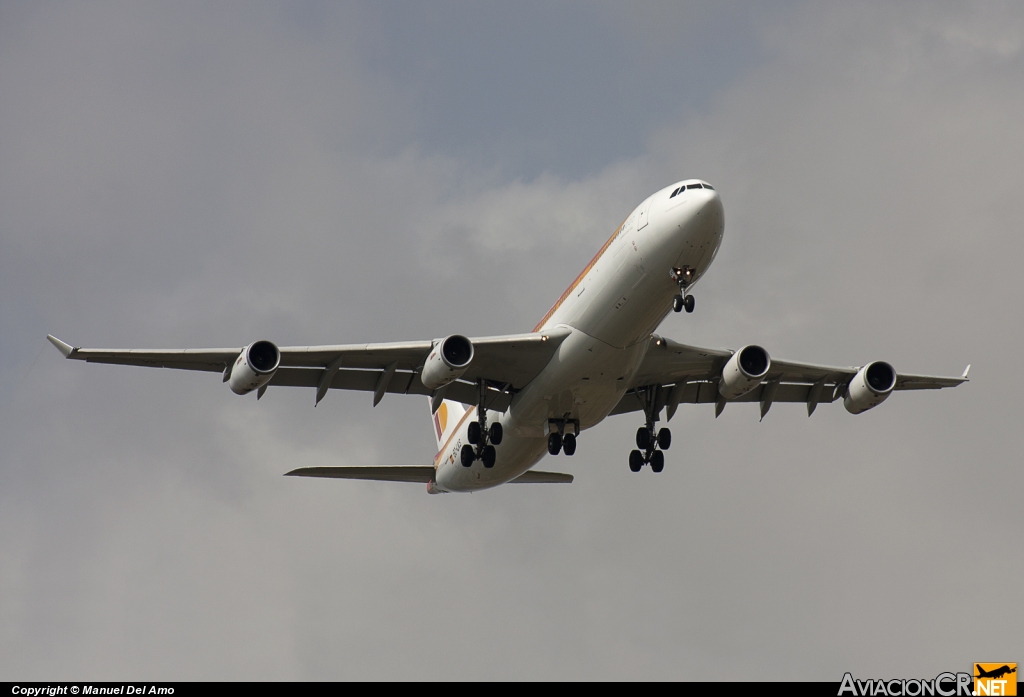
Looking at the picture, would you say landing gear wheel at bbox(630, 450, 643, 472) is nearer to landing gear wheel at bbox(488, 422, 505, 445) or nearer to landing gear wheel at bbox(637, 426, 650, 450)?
landing gear wheel at bbox(637, 426, 650, 450)

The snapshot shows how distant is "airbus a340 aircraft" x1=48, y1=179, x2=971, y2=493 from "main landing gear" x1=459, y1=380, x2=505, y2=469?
0.04 metres

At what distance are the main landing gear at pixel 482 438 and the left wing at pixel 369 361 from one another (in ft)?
1.36

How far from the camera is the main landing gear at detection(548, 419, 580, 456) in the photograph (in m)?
36.7

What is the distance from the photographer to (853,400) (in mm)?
37875

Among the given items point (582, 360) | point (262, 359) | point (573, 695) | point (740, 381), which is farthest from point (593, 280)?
point (573, 695)

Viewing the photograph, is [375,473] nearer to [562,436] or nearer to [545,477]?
[545,477]

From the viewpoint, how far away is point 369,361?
35.4 meters

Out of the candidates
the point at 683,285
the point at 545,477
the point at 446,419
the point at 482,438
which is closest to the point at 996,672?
the point at 683,285

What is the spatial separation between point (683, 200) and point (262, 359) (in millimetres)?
11516

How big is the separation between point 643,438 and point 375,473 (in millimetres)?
9758

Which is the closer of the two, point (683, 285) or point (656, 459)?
point (683, 285)

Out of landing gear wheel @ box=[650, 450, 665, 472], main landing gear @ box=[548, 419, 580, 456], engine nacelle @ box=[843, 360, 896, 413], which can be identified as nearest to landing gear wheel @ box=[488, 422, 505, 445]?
main landing gear @ box=[548, 419, 580, 456]

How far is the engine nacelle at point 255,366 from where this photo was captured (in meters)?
32.4

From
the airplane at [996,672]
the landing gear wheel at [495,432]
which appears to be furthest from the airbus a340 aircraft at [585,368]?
the airplane at [996,672]
